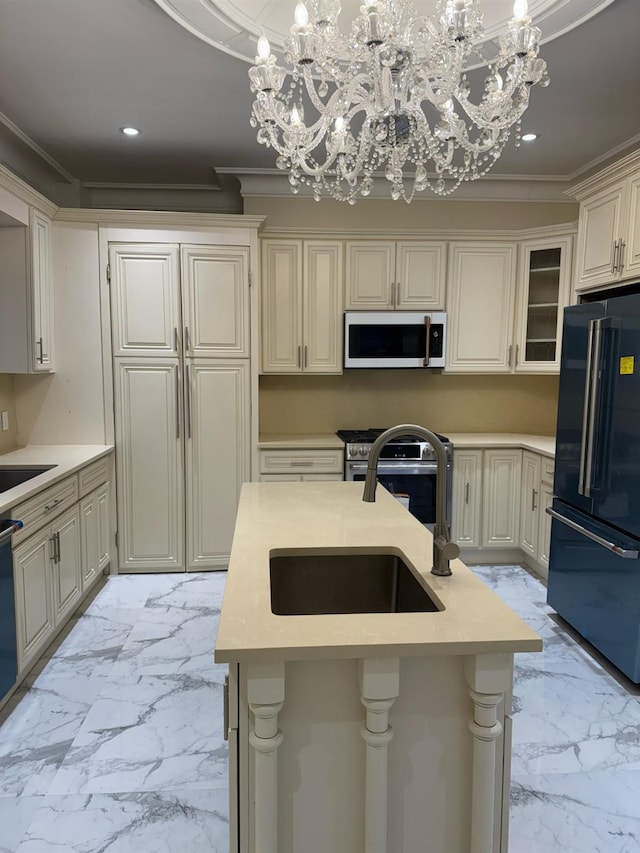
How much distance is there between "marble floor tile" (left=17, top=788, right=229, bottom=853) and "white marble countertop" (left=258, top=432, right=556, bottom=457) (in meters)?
2.25

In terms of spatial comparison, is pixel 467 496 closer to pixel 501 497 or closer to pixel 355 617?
pixel 501 497

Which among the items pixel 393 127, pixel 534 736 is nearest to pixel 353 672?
pixel 534 736

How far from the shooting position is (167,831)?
68.1 inches

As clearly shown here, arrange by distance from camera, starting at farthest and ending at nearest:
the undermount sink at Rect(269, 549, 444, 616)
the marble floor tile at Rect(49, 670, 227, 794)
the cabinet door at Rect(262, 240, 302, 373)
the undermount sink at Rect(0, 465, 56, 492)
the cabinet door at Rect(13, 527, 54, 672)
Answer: the cabinet door at Rect(262, 240, 302, 373) → the undermount sink at Rect(0, 465, 56, 492) → the cabinet door at Rect(13, 527, 54, 672) → the marble floor tile at Rect(49, 670, 227, 794) → the undermount sink at Rect(269, 549, 444, 616)

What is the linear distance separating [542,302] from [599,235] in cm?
101

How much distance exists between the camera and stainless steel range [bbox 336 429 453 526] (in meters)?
3.79

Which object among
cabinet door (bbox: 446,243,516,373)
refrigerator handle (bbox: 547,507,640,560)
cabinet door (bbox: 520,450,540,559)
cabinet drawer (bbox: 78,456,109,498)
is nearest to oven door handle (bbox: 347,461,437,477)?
cabinet door (bbox: 520,450,540,559)

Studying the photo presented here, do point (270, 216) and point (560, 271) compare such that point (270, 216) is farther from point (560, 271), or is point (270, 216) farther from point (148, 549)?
point (148, 549)

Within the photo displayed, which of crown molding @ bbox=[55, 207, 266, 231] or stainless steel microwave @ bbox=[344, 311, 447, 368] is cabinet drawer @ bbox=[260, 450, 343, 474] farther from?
crown molding @ bbox=[55, 207, 266, 231]

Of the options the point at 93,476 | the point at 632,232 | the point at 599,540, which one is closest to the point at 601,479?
the point at 599,540

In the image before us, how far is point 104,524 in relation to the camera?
3.59m

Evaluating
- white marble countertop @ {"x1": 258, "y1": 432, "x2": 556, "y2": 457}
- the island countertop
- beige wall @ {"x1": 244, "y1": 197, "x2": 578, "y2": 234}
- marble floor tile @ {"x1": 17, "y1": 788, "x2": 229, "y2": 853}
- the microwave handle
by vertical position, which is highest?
beige wall @ {"x1": 244, "y1": 197, "x2": 578, "y2": 234}

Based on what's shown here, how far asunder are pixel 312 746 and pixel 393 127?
1.96 m

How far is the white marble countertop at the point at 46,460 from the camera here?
7.68 feet
